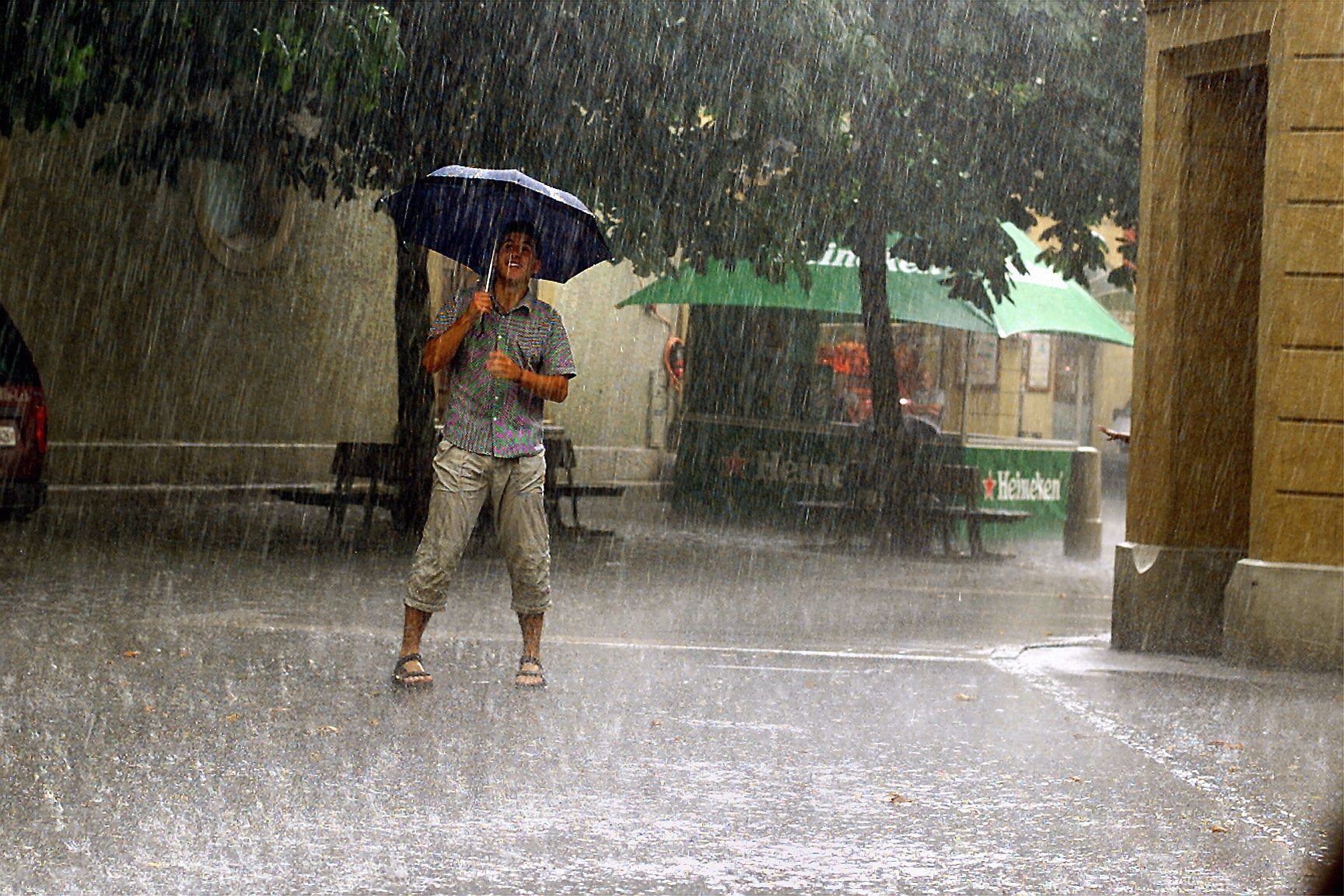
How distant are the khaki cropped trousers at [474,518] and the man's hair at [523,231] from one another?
0.87 m

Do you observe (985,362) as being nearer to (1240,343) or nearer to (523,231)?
(1240,343)

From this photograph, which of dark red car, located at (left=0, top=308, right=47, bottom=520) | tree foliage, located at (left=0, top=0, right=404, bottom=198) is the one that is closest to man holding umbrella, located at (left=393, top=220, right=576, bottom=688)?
tree foliage, located at (left=0, top=0, right=404, bottom=198)

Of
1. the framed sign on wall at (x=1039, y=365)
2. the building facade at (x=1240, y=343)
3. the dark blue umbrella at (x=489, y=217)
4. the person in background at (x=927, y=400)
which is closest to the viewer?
the dark blue umbrella at (x=489, y=217)

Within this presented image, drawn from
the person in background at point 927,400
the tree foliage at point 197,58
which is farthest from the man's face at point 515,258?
the person in background at point 927,400

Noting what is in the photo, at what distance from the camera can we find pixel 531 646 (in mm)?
7934

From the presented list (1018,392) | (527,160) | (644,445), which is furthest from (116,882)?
(1018,392)

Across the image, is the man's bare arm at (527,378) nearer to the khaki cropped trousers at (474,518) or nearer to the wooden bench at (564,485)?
the khaki cropped trousers at (474,518)

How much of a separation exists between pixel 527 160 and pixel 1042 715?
7.46 metres

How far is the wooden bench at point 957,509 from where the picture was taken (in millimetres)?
16891

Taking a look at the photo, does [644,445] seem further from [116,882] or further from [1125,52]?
[116,882]

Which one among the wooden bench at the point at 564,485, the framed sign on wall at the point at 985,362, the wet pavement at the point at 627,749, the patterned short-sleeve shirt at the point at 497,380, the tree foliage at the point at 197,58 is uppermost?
the tree foliage at the point at 197,58

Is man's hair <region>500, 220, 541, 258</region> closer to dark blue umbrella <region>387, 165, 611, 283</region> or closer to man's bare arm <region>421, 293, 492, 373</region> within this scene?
dark blue umbrella <region>387, 165, 611, 283</region>

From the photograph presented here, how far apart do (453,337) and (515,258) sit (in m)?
0.41

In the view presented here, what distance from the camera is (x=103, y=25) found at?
12.0 metres
